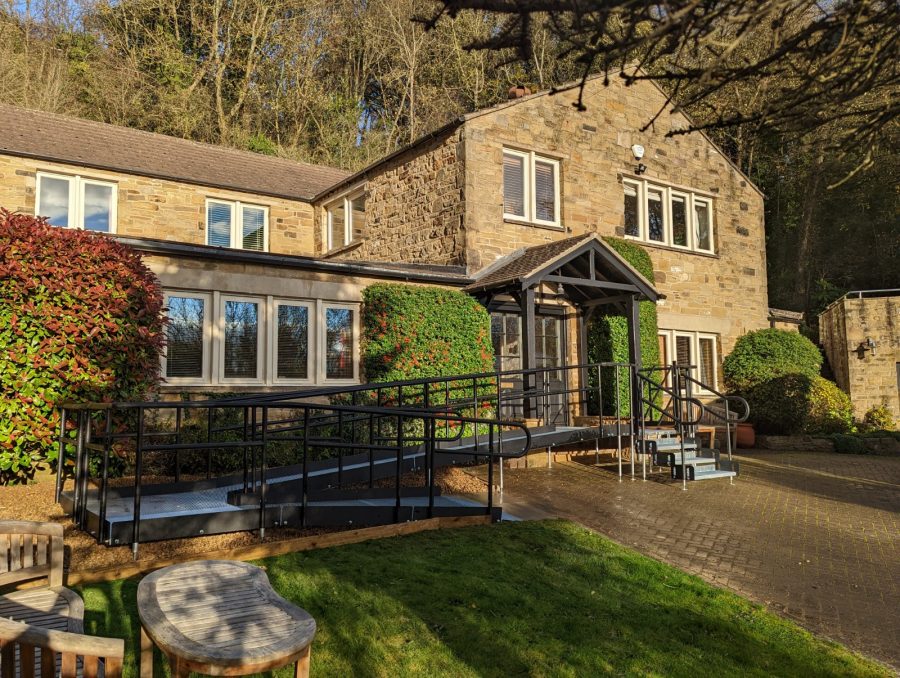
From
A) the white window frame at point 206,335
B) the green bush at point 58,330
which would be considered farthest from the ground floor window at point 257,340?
the green bush at point 58,330

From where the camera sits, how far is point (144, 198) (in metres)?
16.0

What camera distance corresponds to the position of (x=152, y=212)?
16078 millimetres

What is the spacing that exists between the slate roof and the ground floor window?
6434mm

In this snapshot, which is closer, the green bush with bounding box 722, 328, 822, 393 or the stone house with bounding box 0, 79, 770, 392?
the stone house with bounding box 0, 79, 770, 392

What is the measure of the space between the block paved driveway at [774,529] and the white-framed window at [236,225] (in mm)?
9770

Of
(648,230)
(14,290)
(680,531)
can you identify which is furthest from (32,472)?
(648,230)

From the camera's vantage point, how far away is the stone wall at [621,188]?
1413cm

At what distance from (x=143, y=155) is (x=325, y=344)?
839 centimetres

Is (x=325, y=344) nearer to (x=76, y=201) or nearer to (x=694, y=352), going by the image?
(x=76, y=201)

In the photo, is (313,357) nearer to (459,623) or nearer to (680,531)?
(680,531)

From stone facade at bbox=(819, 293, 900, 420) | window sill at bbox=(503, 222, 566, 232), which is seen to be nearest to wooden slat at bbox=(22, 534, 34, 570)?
window sill at bbox=(503, 222, 566, 232)

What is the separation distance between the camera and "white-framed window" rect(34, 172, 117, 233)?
49.3ft

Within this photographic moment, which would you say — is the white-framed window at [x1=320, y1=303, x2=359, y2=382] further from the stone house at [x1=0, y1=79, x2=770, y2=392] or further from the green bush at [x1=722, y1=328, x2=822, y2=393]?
the green bush at [x1=722, y1=328, x2=822, y2=393]

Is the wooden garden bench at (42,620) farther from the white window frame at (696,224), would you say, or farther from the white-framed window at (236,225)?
the white window frame at (696,224)
